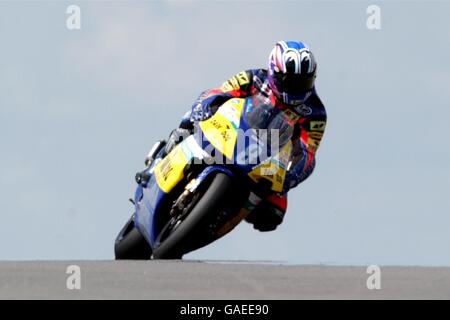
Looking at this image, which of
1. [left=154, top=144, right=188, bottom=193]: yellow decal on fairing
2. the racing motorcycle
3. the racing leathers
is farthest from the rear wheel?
the racing leathers

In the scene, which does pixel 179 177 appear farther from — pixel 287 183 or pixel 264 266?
pixel 264 266

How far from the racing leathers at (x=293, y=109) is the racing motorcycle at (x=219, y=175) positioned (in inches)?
4.2

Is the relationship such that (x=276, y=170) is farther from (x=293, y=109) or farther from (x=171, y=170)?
(x=171, y=170)

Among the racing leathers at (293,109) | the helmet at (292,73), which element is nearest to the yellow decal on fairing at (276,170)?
the racing leathers at (293,109)

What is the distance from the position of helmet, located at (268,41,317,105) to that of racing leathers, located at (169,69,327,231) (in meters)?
0.16

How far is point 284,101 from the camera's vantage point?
13.9m

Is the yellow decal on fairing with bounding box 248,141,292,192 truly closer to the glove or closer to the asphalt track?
the glove

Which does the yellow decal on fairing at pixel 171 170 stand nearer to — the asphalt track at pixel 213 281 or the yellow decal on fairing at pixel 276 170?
the yellow decal on fairing at pixel 276 170

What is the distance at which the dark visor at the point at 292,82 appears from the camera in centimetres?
1379

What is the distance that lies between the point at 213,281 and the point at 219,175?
377 centimetres

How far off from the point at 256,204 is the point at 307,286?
4.52 meters

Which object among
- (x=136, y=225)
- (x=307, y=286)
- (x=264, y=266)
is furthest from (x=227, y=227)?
(x=307, y=286)

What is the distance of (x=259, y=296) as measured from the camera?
902cm
